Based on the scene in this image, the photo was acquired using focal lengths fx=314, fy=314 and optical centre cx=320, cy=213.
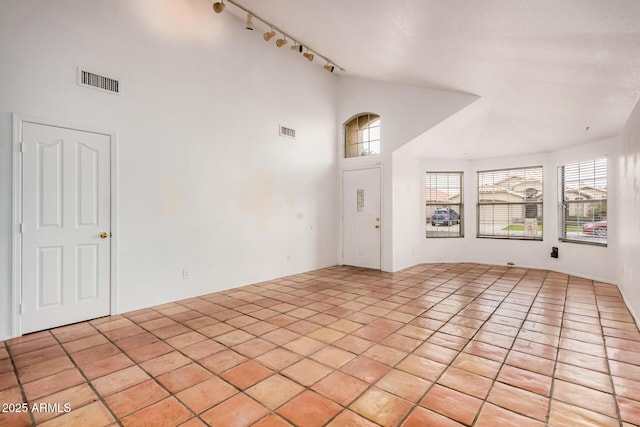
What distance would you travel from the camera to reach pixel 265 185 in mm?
5207

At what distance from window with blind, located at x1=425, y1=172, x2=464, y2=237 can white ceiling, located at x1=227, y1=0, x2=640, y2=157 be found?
1.57m

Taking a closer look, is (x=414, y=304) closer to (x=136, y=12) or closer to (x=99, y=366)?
(x=99, y=366)

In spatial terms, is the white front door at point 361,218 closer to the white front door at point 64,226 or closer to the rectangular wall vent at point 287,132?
the rectangular wall vent at point 287,132

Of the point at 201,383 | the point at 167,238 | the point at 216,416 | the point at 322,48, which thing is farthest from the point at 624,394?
the point at 322,48

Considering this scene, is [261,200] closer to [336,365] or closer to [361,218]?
[361,218]

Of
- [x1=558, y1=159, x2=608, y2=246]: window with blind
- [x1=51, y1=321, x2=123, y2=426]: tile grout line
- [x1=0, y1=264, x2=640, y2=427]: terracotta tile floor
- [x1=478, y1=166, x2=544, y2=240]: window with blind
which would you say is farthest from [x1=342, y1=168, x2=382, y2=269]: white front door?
[x1=51, y1=321, x2=123, y2=426]: tile grout line

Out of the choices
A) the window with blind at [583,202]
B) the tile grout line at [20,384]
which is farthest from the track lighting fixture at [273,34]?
the window with blind at [583,202]

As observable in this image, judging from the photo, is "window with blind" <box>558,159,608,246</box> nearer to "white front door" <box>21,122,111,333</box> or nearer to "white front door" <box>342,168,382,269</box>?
"white front door" <box>342,168,382,269</box>

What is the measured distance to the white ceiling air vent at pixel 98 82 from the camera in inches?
131

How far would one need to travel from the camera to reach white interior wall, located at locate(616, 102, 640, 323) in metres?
3.45

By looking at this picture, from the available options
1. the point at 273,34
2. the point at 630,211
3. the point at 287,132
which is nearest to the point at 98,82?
the point at 273,34

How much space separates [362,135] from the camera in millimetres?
6488

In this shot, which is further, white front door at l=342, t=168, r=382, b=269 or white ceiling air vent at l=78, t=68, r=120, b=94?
white front door at l=342, t=168, r=382, b=269

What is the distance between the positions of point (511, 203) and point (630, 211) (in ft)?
9.21
